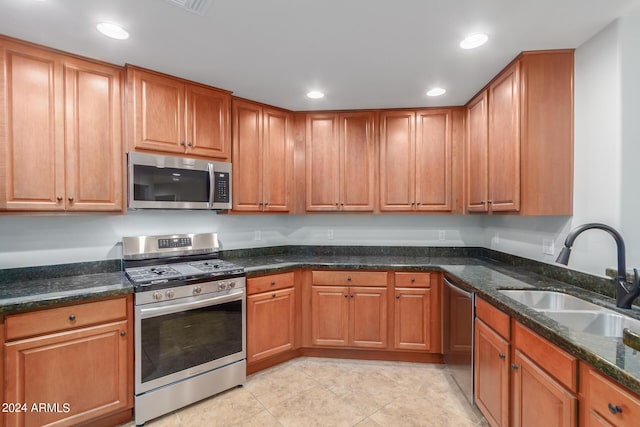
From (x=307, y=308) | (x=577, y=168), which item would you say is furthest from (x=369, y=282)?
(x=577, y=168)

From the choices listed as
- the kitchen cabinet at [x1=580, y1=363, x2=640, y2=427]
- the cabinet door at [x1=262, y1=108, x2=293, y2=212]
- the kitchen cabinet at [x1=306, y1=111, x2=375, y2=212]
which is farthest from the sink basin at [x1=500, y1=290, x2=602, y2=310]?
the cabinet door at [x1=262, y1=108, x2=293, y2=212]

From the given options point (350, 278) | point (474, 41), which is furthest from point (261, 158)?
point (474, 41)

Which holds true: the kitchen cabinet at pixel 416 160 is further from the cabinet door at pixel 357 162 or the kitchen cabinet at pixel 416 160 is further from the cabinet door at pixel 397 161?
the cabinet door at pixel 357 162

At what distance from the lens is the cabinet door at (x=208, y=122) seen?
2.45 metres

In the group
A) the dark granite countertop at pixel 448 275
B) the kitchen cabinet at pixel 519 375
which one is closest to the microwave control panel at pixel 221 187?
the dark granite countertop at pixel 448 275

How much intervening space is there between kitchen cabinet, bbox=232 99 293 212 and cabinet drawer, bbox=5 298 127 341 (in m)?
1.21

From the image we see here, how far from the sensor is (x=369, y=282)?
2781mm

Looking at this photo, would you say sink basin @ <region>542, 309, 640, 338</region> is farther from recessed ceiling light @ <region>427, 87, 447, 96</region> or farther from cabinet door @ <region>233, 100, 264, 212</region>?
cabinet door @ <region>233, 100, 264, 212</region>

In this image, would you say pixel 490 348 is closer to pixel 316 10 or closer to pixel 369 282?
pixel 369 282

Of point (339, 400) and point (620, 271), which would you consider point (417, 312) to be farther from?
point (620, 271)

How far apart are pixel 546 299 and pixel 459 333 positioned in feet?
2.16

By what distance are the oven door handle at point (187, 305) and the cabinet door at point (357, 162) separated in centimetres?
138

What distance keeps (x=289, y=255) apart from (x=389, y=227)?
45.8 inches

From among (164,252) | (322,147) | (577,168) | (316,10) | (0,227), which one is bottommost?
(164,252)
